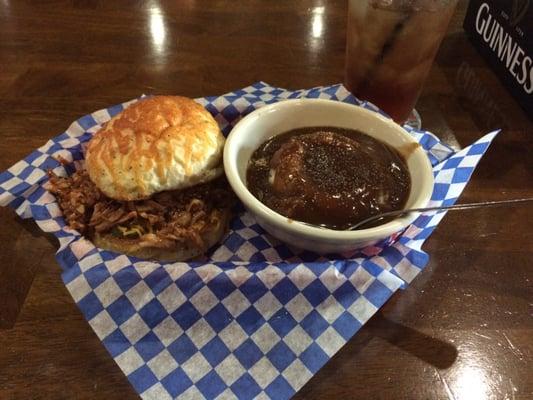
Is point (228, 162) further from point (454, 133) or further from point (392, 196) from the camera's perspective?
point (454, 133)

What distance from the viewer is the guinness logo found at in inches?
88.6

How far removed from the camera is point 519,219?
1773 mm

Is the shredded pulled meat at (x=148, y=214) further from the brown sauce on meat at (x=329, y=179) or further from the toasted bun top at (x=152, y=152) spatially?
the brown sauce on meat at (x=329, y=179)

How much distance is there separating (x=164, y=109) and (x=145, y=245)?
530 mm

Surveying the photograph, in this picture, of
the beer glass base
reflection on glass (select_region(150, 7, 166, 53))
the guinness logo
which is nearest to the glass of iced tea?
the beer glass base

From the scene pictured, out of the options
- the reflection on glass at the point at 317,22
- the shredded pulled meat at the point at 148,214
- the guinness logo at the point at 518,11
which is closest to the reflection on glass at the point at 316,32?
the reflection on glass at the point at 317,22

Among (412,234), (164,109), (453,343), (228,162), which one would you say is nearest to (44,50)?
(164,109)

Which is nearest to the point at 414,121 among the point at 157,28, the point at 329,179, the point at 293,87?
the point at 293,87

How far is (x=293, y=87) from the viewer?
98.7 inches

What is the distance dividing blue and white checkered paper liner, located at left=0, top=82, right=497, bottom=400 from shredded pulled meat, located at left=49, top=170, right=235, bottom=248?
0.34 feet

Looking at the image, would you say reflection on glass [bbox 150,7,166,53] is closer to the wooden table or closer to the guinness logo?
the wooden table

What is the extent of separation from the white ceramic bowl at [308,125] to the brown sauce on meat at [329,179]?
5 centimetres

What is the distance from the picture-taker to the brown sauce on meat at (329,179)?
1.46 m

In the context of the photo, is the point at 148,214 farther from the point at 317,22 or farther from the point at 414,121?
the point at 317,22
